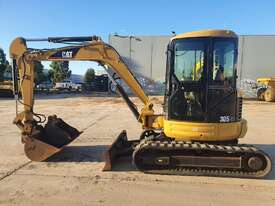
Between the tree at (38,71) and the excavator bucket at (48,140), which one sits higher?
the tree at (38,71)

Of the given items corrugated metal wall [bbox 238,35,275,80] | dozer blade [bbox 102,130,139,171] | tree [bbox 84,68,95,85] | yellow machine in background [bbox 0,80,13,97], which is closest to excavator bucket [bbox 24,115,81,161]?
dozer blade [bbox 102,130,139,171]

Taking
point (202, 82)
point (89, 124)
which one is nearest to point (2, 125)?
point (89, 124)

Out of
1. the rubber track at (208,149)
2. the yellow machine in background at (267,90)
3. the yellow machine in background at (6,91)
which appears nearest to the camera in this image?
the rubber track at (208,149)

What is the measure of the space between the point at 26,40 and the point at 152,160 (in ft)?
13.9

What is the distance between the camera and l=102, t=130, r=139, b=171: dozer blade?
7.31m

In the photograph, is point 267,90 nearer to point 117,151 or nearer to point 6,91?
point 6,91

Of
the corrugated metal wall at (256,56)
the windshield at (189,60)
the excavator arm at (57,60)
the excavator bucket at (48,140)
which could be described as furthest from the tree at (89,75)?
the windshield at (189,60)

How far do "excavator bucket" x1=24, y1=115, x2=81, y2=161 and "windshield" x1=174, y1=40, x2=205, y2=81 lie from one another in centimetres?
333

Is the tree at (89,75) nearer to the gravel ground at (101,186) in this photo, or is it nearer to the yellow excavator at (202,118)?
the gravel ground at (101,186)

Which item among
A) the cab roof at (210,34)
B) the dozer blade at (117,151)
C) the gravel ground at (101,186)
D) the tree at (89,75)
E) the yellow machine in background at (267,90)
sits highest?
the cab roof at (210,34)

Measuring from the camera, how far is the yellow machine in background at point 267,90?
29061mm

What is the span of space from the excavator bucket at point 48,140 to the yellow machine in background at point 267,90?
23.9m

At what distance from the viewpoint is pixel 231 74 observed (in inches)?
282

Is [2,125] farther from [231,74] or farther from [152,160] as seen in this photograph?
[231,74]
